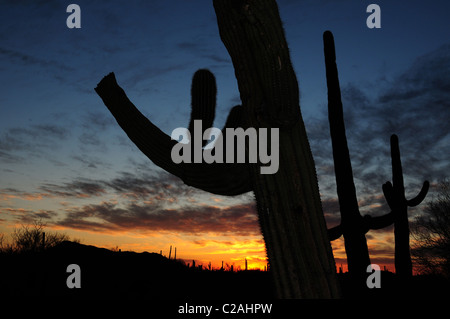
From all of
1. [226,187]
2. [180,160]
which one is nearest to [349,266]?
[226,187]

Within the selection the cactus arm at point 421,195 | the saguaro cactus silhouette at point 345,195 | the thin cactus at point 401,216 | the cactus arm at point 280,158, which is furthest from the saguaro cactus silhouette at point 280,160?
the cactus arm at point 421,195

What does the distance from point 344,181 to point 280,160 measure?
3.55 metres

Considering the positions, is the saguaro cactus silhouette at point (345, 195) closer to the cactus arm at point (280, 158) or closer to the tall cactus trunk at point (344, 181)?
the tall cactus trunk at point (344, 181)

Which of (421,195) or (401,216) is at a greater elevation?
(421,195)

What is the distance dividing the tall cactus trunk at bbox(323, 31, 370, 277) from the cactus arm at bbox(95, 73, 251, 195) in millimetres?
2027

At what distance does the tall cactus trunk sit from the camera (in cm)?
548

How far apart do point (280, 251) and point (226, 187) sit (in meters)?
1.92

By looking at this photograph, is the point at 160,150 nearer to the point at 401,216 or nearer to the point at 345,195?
the point at 345,195

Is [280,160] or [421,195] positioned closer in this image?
[280,160]

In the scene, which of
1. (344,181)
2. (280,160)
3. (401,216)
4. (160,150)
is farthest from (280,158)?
(401,216)

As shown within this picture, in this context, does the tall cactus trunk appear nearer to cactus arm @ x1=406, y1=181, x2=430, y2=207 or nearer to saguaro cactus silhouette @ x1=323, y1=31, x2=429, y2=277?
saguaro cactus silhouette @ x1=323, y1=31, x2=429, y2=277

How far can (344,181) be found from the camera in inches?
Result: 225

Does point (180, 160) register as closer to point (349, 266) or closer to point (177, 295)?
point (349, 266)

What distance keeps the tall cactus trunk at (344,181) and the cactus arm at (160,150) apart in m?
2.03
